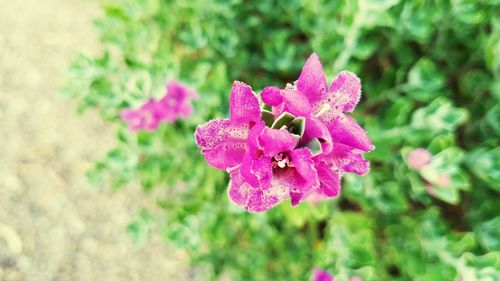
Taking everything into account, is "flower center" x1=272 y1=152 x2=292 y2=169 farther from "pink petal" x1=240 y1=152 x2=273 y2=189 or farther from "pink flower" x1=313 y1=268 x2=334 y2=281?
"pink flower" x1=313 y1=268 x2=334 y2=281

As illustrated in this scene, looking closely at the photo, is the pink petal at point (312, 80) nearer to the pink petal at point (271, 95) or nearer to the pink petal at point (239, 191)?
the pink petal at point (271, 95)

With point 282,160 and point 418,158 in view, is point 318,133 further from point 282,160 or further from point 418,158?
point 418,158

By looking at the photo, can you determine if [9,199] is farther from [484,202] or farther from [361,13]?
[484,202]

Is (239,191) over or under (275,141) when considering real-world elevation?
under

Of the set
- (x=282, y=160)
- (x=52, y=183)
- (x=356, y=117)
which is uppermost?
(x=282, y=160)

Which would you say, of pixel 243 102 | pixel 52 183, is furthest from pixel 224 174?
pixel 243 102

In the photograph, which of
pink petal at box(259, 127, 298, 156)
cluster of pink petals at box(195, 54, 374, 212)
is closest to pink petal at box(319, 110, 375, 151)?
cluster of pink petals at box(195, 54, 374, 212)
